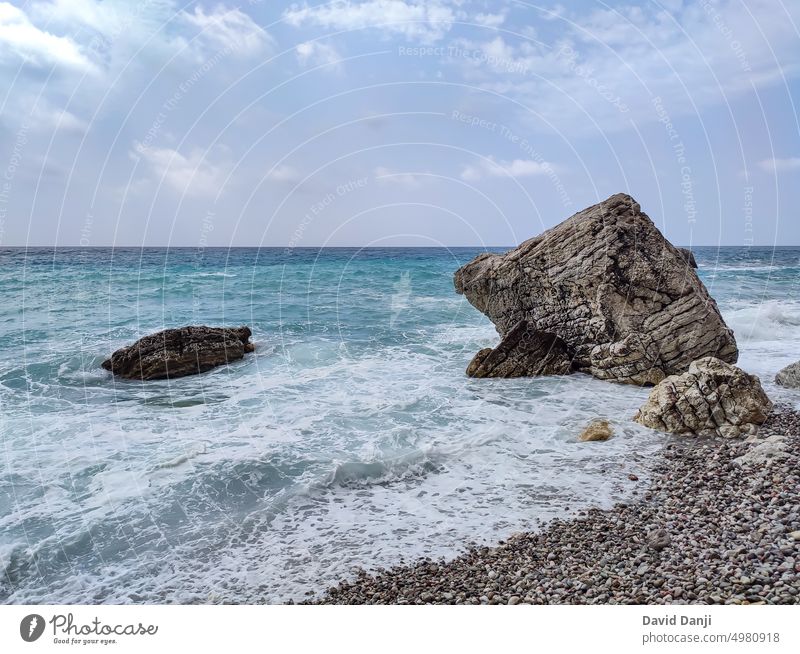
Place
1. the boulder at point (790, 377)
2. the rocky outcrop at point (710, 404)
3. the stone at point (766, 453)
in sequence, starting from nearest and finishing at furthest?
the stone at point (766, 453) → the rocky outcrop at point (710, 404) → the boulder at point (790, 377)

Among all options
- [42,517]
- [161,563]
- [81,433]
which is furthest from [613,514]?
[81,433]

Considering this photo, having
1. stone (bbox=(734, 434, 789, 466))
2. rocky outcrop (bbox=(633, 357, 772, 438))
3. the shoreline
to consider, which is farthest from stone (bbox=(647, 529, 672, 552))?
rocky outcrop (bbox=(633, 357, 772, 438))

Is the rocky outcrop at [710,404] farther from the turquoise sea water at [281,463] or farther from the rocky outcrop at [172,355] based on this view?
the rocky outcrop at [172,355]

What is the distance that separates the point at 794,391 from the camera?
37.9ft

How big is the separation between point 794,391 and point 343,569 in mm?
11053

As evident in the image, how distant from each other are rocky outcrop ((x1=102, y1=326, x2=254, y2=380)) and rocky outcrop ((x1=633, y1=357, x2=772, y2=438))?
40.0ft

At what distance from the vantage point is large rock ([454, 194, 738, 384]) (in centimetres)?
1265

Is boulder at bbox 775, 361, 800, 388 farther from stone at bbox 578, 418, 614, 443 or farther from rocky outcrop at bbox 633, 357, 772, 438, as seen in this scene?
stone at bbox 578, 418, 614, 443

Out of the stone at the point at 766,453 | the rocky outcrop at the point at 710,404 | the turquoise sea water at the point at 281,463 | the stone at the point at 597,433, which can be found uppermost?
the rocky outcrop at the point at 710,404

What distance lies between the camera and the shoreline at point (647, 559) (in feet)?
16.0

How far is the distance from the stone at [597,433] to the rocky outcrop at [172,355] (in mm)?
11083

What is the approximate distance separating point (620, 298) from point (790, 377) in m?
4.06

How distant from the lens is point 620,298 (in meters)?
13.2

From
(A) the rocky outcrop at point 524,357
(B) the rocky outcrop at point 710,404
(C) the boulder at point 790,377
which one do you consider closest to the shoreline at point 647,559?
(B) the rocky outcrop at point 710,404
